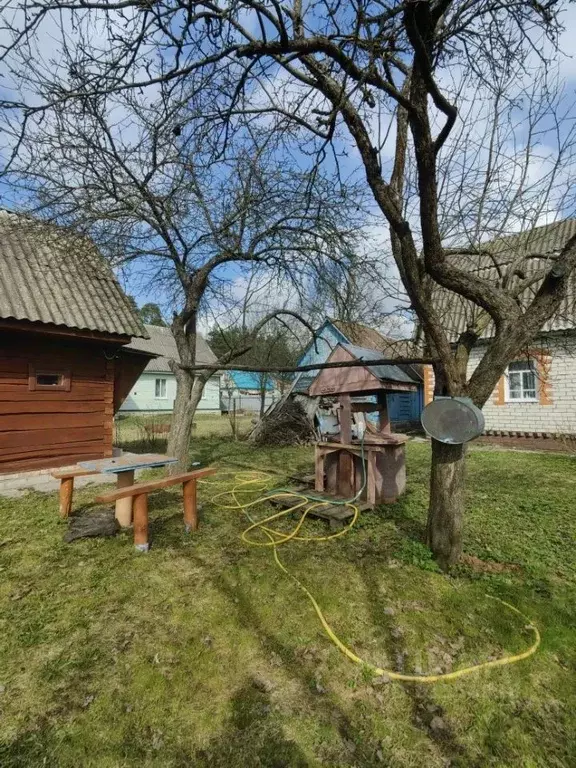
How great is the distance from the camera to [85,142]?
552 cm

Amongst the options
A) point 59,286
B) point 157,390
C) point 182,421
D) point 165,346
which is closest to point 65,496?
point 182,421

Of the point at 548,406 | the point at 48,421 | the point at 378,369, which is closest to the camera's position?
the point at 378,369

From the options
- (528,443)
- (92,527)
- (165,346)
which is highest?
(165,346)

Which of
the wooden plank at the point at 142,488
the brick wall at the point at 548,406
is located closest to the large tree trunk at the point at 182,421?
the wooden plank at the point at 142,488

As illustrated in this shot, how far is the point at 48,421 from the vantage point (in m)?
7.45

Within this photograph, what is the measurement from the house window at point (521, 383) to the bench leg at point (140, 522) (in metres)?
11.6

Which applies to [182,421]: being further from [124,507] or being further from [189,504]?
[189,504]

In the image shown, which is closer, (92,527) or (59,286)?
(92,527)

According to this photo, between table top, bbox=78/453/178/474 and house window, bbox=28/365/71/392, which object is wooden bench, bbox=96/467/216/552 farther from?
house window, bbox=28/365/71/392

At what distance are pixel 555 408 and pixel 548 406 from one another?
0.60ft

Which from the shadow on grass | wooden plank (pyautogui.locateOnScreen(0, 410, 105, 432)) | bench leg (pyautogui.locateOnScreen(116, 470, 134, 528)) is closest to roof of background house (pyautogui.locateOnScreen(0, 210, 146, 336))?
wooden plank (pyautogui.locateOnScreen(0, 410, 105, 432))

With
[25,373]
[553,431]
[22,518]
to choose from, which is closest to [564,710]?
[22,518]

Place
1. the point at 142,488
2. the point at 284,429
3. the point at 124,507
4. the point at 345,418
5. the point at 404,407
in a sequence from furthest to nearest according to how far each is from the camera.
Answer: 1. the point at 404,407
2. the point at 284,429
3. the point at 345,418
4. the point at 124,507
5. the point at 142,488

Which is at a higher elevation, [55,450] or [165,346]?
[165,346]
